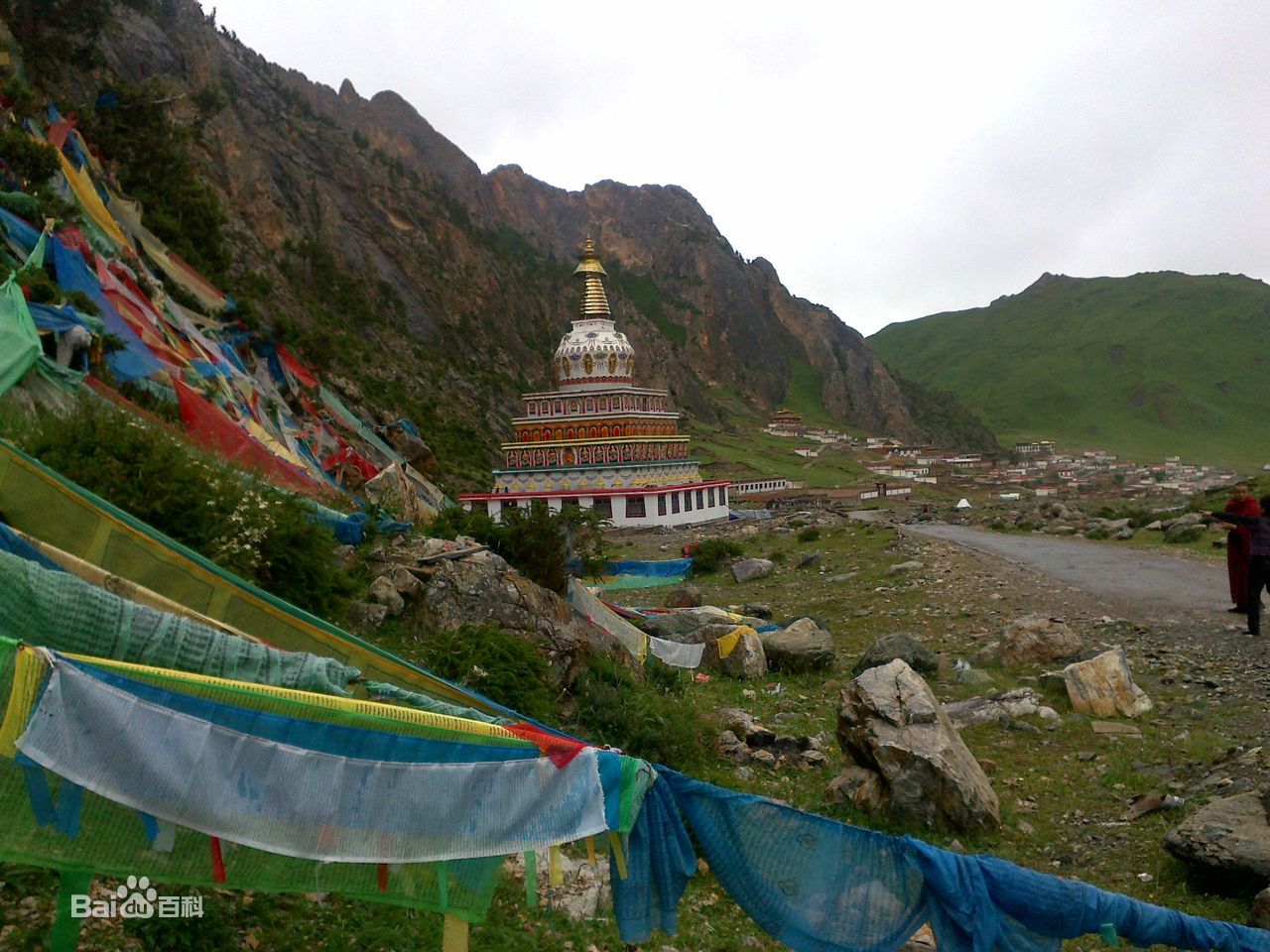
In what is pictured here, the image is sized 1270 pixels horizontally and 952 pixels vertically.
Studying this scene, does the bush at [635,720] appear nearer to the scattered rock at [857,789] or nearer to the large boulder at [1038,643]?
the scattered rock at [857,789]

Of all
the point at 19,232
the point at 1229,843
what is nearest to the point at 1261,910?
the point at 1229,843

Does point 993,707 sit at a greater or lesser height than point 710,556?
lesser

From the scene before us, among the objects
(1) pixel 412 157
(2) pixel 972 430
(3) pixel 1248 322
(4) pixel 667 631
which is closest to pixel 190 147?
(4) pixel 667 631

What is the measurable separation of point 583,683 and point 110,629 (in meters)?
6.64

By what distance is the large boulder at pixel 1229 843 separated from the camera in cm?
588

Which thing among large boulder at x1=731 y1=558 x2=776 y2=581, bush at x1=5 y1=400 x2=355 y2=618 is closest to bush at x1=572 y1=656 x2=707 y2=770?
bush at x1=5 y1=400 x2=355 y2=618

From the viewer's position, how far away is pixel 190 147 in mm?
51281

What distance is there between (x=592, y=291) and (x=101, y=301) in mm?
38611

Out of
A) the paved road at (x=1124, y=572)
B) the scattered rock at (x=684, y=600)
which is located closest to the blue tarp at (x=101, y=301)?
the scattered rock at (x=684, y=600)

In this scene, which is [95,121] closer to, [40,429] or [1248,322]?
[40,429]

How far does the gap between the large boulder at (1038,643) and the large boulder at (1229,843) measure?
5.63m

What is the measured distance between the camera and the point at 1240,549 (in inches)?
482

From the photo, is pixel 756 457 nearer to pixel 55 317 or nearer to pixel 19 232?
pixel 19 232

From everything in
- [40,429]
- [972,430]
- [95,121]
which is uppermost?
[972,430]
